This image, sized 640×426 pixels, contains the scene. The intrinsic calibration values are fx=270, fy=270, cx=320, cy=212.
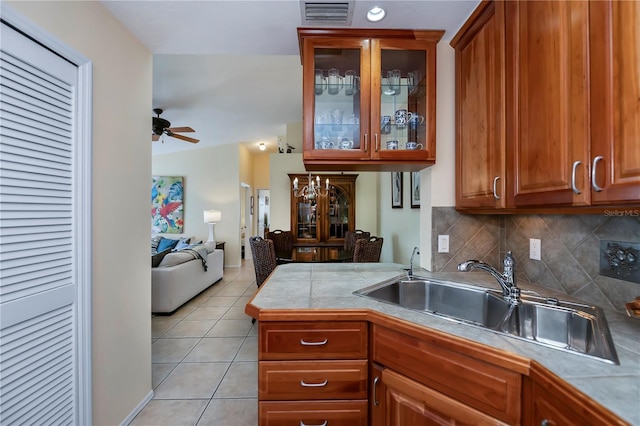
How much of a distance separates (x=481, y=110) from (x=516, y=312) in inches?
40.4

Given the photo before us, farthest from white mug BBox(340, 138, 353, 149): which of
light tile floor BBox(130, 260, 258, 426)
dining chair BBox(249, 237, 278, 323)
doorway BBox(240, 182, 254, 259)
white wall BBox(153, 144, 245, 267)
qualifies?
doorway BBox(240, 182, 254, 259)

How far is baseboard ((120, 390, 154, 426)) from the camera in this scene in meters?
1.65

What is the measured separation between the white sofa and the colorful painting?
2.78 metres

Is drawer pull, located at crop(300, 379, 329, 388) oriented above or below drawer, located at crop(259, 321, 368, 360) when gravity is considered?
below

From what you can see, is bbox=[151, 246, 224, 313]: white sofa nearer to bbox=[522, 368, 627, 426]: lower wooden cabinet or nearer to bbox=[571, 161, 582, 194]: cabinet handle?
bbox=[522, 368, 627, 426]: lower wooden cabinet

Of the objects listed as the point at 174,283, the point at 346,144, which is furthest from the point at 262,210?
the point at 346,144

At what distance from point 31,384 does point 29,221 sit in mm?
676

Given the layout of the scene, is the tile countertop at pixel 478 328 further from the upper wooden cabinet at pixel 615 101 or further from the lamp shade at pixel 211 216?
the lamp shade at pixel 211 216

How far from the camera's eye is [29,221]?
111 centimetres

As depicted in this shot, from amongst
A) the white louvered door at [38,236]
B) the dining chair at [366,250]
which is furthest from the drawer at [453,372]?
the dining chair at [366,250]

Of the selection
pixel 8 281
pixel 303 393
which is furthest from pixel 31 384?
pixel 303 393

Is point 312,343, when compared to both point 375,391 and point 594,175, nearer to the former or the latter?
point 375,391

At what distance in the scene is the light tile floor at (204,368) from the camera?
1.82 m

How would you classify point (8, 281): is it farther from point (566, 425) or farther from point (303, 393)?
point (566, 425)
